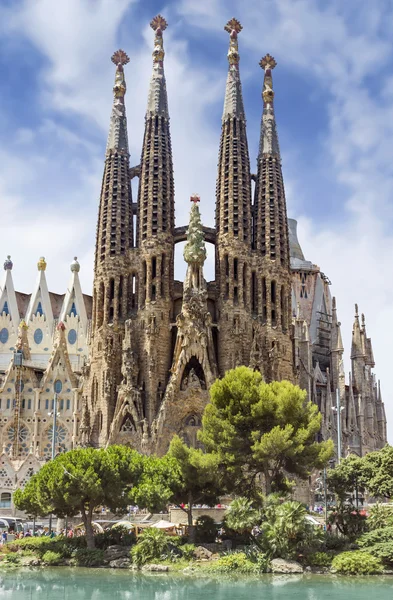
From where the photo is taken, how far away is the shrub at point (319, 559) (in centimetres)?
3638

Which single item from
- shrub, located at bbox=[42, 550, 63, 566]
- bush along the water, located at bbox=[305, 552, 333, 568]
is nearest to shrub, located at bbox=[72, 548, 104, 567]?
shrub, located at bbox=[42, 550, 63, 566]

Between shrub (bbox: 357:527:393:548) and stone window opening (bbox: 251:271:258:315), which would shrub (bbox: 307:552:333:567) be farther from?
stone window opening (bbox: 251:271:258:315)

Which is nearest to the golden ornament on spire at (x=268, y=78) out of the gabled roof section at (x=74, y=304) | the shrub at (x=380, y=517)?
the gabled roof section at (x=74, y=304)

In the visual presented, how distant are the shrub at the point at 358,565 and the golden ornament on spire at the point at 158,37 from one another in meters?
50.2

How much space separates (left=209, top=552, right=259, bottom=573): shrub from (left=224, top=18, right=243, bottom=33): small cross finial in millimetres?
51636

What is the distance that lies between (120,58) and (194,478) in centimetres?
4572

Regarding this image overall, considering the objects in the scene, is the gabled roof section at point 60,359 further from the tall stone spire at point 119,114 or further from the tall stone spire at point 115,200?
the tall stone spire at point 119,114

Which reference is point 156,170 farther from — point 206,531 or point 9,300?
point 206,531

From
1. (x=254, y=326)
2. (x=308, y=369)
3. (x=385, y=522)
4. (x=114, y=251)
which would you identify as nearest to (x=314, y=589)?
(x=385, y=522)

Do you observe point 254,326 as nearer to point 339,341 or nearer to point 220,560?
point 339,341

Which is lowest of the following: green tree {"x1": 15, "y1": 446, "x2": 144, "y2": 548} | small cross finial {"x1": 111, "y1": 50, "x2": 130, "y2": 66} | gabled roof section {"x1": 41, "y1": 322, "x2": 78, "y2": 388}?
green tree {"x1": 15, "y1": 446, "x2": 144, "y2": 548}

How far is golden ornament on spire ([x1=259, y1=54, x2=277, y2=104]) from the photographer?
240ft

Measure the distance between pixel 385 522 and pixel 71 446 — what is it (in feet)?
121

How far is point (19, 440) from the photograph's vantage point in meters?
70.4
